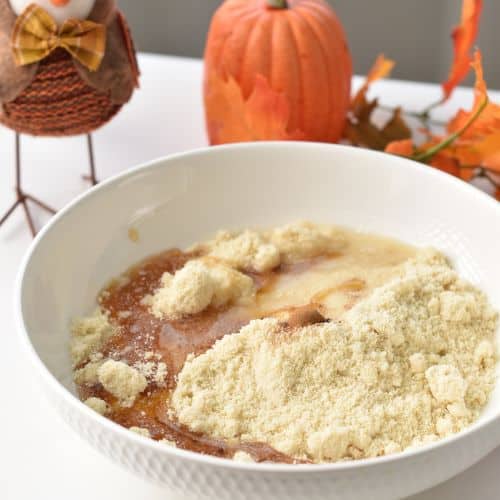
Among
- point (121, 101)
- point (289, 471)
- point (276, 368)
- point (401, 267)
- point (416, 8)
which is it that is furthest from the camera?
point (416, 8)

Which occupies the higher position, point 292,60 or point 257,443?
point 292,60

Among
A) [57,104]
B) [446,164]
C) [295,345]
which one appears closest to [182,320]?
[295,345]

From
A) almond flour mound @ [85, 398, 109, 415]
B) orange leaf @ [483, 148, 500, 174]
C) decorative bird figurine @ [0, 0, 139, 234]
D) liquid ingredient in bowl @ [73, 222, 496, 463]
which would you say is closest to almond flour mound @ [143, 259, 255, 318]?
liquid ingredient in bowl @ [73, 222, 496, 463]

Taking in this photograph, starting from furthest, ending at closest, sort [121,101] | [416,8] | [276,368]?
1. [416,8]
2. [121,101]
3. [276,368]

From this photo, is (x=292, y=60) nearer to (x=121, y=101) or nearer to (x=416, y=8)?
(x=121, y=101)

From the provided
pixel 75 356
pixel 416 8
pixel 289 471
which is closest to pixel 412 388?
pixel 289 471

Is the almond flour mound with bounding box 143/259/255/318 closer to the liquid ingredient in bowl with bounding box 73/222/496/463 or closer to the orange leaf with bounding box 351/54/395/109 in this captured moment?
the liquid ingredient in bowl with bounding box 73/222/496/463

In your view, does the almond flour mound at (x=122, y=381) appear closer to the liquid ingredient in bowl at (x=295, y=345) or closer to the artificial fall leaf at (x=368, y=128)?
the liquid ingredient in bowl at (x=295, y=345)
